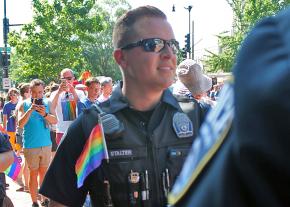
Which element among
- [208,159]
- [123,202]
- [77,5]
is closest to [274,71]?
[208,159]

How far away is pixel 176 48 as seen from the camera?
2.52m

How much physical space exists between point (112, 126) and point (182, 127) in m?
0.33

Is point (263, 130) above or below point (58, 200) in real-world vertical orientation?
above

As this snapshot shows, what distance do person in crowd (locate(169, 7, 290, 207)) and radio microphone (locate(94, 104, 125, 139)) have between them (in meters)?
1.59

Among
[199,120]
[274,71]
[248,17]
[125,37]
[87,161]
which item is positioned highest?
[248,17]

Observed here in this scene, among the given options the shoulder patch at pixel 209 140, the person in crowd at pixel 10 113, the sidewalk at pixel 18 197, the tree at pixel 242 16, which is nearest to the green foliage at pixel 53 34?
the tree at pixel 242 16

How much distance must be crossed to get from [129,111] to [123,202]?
44cm

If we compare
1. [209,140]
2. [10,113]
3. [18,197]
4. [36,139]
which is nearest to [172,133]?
[209,140]

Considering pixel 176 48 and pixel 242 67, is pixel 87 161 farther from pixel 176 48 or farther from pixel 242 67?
pixel 242 67

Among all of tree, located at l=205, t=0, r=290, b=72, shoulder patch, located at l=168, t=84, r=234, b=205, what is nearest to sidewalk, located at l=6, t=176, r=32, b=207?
shoulder patch, located at l=168, t=84, r=234, b=205

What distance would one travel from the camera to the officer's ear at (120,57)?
256cm

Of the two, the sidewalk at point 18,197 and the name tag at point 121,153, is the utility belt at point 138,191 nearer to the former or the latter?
the name tag at point 121,153

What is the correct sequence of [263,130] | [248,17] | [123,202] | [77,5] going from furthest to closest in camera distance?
[248,17] < [77,5] < [123,202] < [263,130]

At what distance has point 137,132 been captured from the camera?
2.40m
